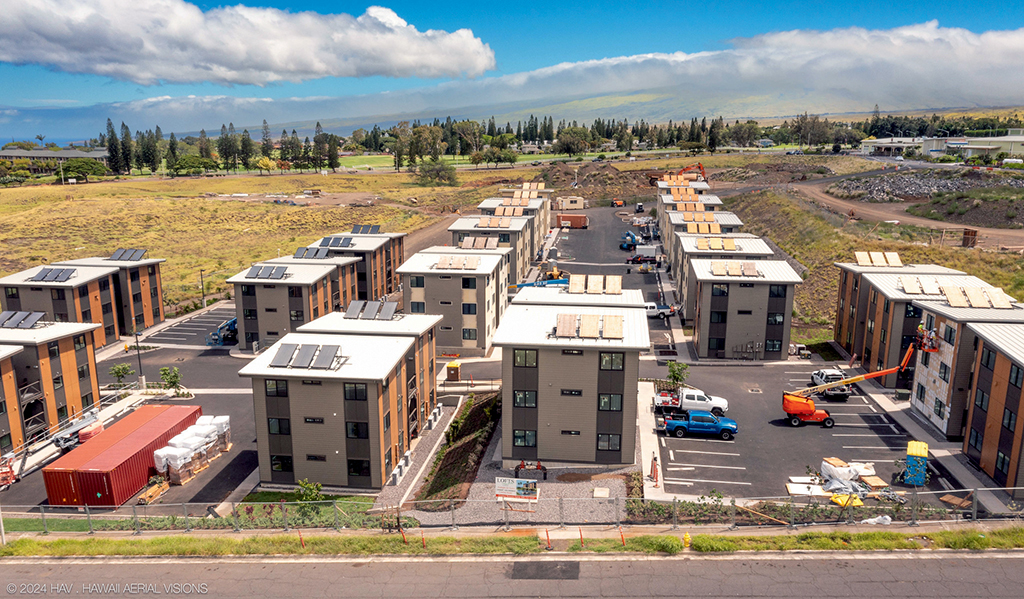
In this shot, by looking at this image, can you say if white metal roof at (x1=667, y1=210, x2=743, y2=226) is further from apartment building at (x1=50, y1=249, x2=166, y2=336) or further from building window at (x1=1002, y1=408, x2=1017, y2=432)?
apartment building at (x1=50, y1=249, x2=166, y2=336)

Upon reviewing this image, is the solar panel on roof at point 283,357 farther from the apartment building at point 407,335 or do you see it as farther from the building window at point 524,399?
the building window at point 524,399

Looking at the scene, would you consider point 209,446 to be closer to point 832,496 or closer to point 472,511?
point 472,511

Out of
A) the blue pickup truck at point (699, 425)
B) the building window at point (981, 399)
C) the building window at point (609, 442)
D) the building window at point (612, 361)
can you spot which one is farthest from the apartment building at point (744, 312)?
the building window at point (609, 442)

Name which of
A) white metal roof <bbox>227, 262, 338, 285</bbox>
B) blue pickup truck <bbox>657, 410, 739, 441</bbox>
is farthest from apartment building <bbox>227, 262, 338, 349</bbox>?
blue pickup truck <bbox>657, 410, 739, 441</bbox>

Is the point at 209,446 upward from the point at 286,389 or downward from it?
downward

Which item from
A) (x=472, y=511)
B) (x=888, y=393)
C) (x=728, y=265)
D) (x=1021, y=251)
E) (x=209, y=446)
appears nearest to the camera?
(x=472, y=511)

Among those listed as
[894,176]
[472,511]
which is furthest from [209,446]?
[894,176]

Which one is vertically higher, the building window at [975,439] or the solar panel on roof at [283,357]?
the solar panel on roof at [283,357]

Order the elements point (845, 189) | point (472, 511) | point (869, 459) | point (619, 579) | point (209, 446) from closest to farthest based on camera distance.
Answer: point (619, 579) < point (472, 511) < point (869, 459) < point (209, 446) < point (845, 189)
